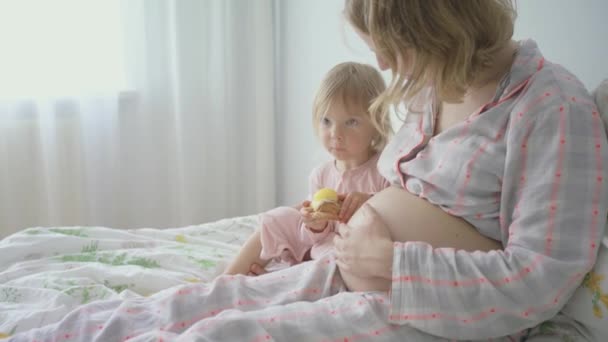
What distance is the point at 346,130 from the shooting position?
126 centimetres

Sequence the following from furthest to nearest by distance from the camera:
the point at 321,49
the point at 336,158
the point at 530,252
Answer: the point at 321,49 < the point at 336,158 < the point at 530,252

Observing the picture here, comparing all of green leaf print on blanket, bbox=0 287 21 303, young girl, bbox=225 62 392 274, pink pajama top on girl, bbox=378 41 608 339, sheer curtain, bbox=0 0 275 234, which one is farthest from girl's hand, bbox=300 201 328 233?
sheer curtain, bbox=0 0 275 234

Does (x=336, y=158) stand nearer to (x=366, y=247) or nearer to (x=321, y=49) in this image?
(x=366, y=247)

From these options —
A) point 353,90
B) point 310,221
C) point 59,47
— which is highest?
point 59,47

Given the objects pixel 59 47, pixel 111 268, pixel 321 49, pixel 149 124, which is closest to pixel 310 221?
pixel 111 268

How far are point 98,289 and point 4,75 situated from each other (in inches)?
53.9

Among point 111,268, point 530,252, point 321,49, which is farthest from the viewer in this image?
point 321,49

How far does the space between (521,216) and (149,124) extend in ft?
6.21

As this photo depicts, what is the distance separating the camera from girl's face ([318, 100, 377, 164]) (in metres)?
1.25

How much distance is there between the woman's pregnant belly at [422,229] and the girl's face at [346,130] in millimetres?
370

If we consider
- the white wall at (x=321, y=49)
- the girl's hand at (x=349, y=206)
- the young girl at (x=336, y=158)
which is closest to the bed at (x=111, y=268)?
the young girl at (x=336, y=158)

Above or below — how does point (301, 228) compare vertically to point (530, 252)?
below

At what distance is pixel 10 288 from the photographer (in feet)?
3.45

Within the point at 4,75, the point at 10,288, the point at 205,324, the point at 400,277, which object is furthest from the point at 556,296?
the point at 4,75
